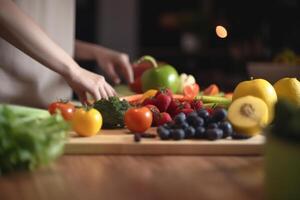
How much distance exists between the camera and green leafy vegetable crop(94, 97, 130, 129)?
1.77 meters

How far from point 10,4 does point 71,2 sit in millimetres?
527

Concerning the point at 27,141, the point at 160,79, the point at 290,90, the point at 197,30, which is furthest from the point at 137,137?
the point at 197,30

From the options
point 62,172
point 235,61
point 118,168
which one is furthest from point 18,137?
point 235,61

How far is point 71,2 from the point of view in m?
2.40

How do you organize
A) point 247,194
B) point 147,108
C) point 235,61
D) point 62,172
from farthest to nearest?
point 235,61 → point 147,108 → point 62,172 → point 247,194

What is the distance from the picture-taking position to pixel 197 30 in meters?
5.30

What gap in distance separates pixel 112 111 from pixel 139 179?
0.49 m

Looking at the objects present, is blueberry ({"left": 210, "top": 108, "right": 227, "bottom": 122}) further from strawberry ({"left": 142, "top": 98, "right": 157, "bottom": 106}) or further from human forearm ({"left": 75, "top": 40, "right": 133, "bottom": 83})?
human forearm ({"left": 75, "top": 40, "right": 133, "bottom": 83})

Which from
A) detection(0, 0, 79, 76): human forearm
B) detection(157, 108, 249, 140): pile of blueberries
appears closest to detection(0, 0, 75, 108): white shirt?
detection(0, 0, 79, 76): human forearm

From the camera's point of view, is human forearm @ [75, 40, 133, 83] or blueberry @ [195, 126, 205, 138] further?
human forearm @ [75, 40, 133, 83]

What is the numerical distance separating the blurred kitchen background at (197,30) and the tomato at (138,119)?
128 inches

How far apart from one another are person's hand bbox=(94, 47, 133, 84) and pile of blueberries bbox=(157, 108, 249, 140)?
109cm

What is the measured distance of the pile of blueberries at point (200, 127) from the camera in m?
1.59

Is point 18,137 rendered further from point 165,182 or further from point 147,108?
point 147,108
